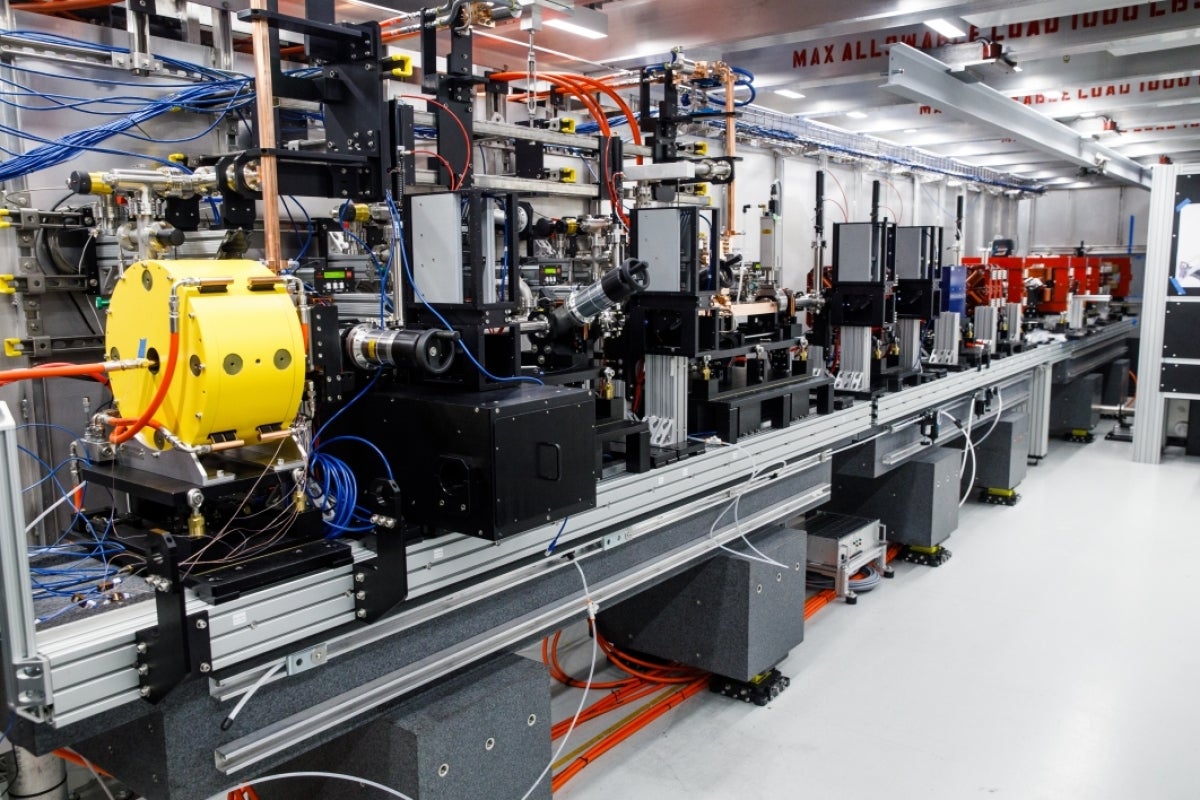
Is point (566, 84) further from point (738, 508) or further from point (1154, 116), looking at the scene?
point (1154, 116)

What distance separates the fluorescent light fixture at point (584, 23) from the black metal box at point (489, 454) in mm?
2257

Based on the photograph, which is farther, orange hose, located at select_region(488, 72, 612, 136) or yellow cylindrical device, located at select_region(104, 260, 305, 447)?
orange hose, located at select_region(488, 72, 612, 136)

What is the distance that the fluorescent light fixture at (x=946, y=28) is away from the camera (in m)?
3.94

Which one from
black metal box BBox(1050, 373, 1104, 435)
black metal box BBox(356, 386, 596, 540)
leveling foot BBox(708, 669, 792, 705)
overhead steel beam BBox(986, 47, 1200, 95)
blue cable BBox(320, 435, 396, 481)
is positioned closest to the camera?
black metal box BBox(356, 386, 596, 540)

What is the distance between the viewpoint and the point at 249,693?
1535 millimetres

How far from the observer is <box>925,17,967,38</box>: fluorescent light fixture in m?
3.94

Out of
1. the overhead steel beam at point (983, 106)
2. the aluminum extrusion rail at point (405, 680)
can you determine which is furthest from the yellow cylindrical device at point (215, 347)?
the overhead steel beam at point (983, 106)

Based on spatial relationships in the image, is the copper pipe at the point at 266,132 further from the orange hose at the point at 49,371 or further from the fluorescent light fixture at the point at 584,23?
the fluorescent light fixture at the point at 584,23

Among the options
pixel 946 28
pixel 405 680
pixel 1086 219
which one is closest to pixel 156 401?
pixel 405 680

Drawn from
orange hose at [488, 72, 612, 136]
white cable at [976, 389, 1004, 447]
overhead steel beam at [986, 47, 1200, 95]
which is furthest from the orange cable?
white cable at [976, 389, 1004, 447]

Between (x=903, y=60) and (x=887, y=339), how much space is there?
4.58 feet

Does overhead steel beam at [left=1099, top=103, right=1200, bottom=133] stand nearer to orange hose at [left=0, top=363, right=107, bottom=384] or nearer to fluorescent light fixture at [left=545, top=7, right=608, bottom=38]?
fluorescent light fixture at [left=545, top=7, right=608, bottom=38]

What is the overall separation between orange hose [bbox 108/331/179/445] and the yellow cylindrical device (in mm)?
13

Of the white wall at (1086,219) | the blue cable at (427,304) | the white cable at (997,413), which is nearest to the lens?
the blue cable at (427,304)
